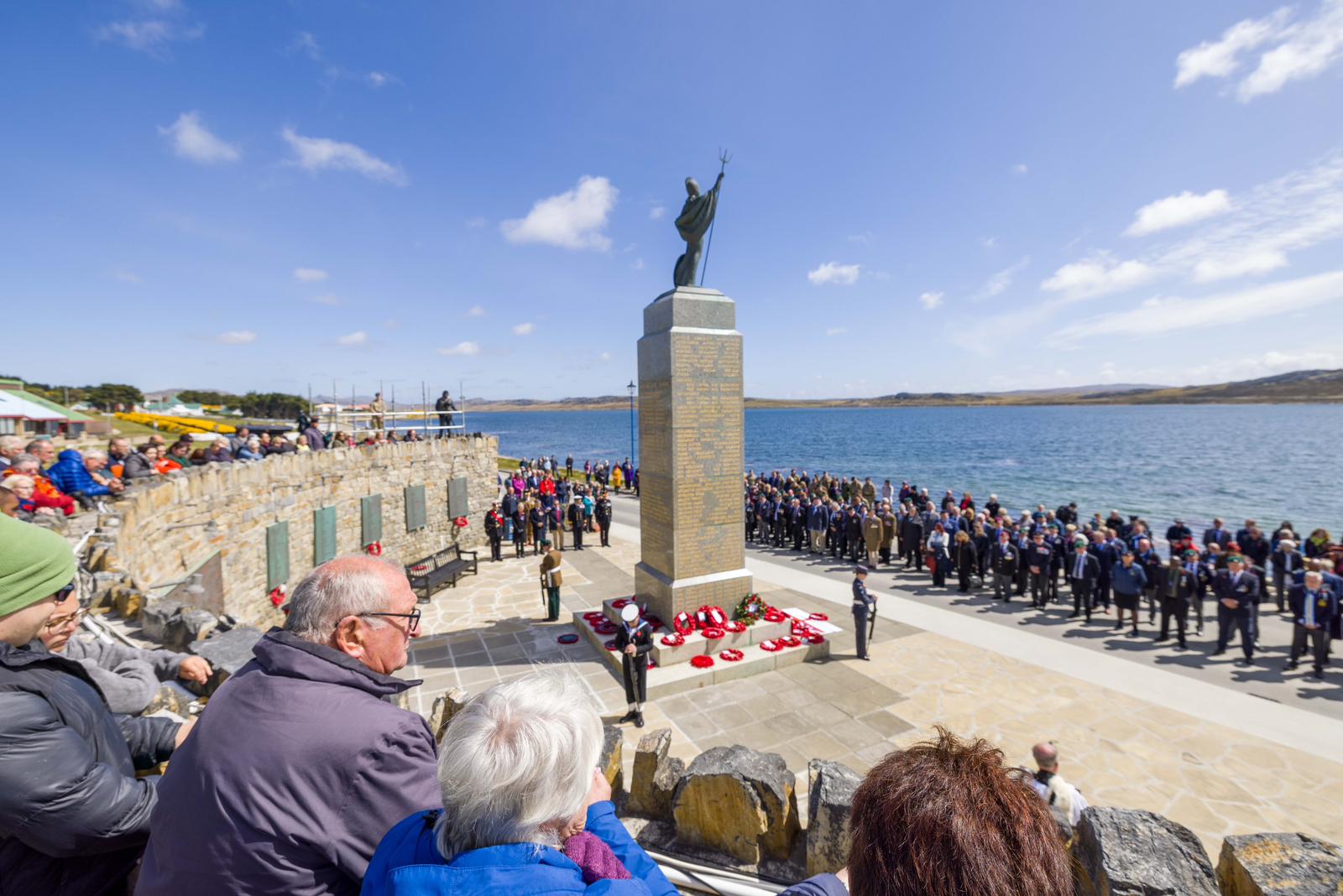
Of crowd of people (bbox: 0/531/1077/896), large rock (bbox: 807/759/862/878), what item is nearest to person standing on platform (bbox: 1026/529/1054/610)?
large rock (bbox: 807/759/862/878)

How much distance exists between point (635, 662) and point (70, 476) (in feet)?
26.8

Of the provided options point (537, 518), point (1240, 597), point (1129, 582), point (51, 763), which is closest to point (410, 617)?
point (51, 763)

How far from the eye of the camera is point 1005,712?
696 cm

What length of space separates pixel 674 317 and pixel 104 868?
7948mm

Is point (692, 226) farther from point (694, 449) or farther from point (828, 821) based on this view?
point (828, 821)

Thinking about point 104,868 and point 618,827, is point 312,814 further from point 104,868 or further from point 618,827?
point 104,868

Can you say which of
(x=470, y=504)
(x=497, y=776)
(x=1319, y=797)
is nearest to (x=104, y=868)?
(x=497, y=776)

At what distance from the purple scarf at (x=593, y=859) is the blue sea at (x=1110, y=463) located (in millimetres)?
34084

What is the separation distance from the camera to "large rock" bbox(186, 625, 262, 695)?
3.88 metres

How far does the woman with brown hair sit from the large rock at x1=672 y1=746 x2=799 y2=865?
181 centimetres

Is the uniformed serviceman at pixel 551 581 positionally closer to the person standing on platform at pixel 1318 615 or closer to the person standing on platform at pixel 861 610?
the person standing on platform at pixel 861 610

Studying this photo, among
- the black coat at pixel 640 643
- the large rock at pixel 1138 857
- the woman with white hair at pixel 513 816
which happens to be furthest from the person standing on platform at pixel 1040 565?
the woman with white hair at pixel 513 816

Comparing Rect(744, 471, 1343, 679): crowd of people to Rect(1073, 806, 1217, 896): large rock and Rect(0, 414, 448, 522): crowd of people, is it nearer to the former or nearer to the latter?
Rect(1073, 806, 1217, 896): large rock

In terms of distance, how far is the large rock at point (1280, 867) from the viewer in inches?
81.2
